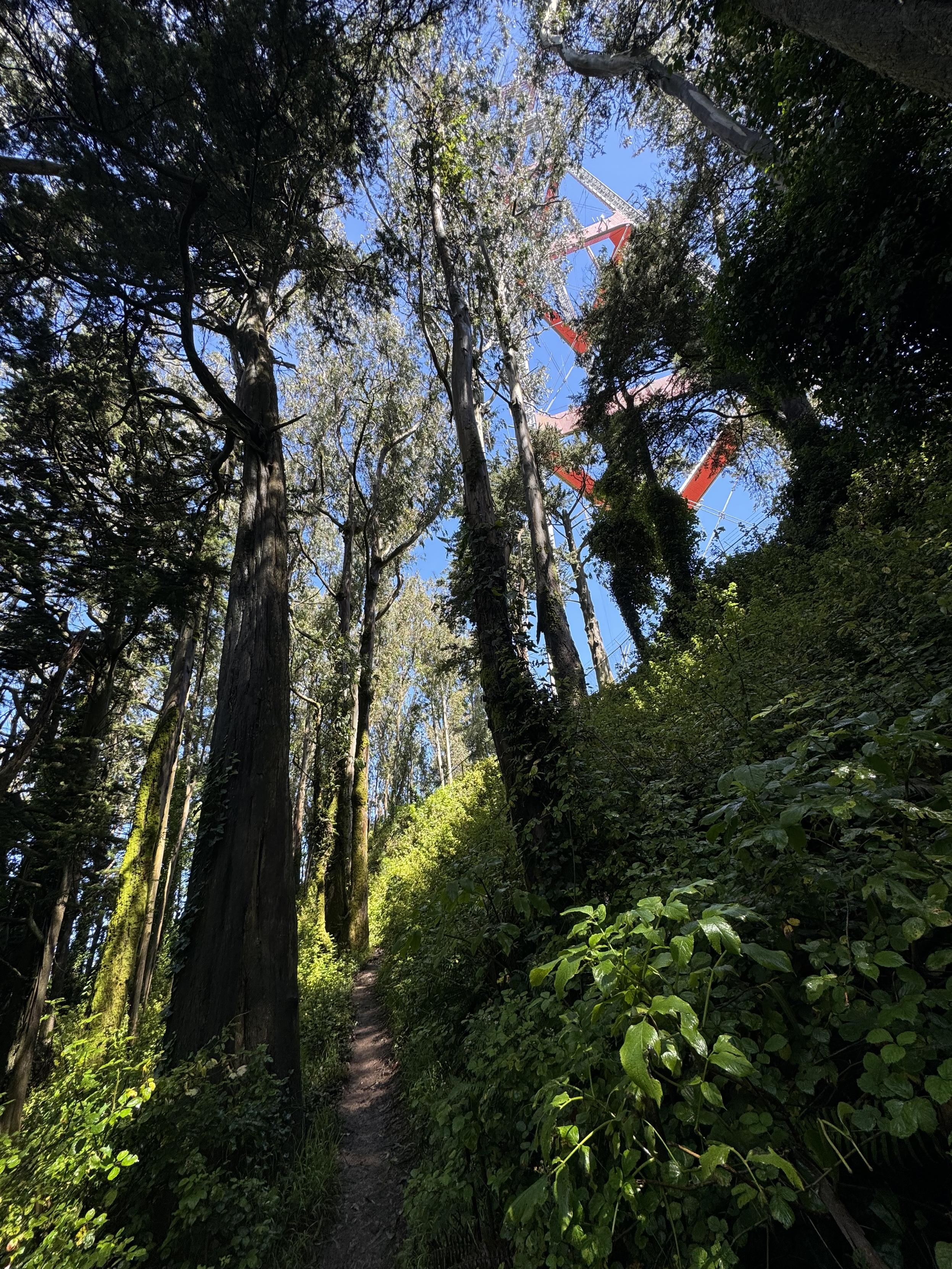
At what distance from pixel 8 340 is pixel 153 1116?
296 inches

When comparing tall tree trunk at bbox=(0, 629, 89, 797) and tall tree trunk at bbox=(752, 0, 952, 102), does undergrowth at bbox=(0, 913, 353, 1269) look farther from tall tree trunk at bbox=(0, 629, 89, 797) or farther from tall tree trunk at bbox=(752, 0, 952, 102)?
tall tree trunk at bbox=(752, 0, 952, 102)

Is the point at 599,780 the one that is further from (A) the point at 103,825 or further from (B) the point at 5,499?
(A) the point at 103,825

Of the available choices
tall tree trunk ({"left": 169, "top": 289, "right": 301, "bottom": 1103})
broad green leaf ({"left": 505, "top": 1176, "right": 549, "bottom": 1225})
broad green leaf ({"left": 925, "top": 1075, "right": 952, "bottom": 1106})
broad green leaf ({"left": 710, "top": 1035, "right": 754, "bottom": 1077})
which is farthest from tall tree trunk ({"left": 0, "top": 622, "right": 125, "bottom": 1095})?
broad green leaf ({"left": 925, "top": 1075, "right": 952, "bottom": 1106})

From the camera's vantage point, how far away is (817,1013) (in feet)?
4.82

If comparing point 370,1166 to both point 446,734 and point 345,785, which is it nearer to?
point 345,785

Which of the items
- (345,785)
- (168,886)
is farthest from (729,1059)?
(168,886)

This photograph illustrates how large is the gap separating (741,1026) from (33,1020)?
837 centimetres

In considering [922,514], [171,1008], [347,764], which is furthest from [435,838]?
[922,514]

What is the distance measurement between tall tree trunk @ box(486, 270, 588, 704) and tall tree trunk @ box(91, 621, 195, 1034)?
585 centimetres

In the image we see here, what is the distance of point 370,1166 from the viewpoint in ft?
12.4

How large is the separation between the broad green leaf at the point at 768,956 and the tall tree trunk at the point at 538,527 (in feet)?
18.0

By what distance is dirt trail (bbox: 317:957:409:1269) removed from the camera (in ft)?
9.92

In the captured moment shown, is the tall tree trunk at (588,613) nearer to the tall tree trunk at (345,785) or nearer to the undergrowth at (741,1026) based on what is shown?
the tall tree trunk at (345,785)

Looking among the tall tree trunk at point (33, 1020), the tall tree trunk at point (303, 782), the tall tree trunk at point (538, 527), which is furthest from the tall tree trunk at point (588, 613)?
the tall tree trunk at point (33, 1020)
